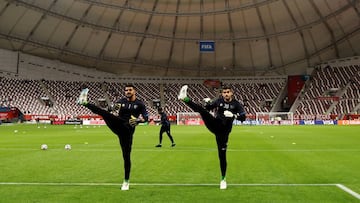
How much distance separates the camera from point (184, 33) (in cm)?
6338

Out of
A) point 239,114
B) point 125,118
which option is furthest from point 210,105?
point 125,118

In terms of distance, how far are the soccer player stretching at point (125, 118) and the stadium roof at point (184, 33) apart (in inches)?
1849

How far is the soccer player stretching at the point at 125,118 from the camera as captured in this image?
28.4 feet

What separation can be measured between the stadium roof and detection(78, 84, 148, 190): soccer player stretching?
4697 centimetres

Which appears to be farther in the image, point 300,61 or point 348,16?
point 300,61

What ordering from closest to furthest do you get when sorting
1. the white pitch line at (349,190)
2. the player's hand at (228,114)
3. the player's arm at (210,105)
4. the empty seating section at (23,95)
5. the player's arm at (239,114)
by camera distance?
the white pitch line at (349,190) < the player's hand at (228,114) < the player's arm at (239,114) < the player's arm at (210,105) < the empty seating section at (23,95)

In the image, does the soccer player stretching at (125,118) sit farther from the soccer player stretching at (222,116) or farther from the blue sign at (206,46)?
the blue sign at (206,46)

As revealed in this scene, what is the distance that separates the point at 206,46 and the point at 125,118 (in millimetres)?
52098

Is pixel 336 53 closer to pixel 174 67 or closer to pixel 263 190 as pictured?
pixel 174 67

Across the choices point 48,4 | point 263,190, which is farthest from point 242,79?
point 263,190

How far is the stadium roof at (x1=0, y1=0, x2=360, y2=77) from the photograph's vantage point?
182ft

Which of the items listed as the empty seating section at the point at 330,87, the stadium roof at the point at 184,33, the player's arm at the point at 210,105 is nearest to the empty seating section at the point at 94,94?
the stadium roof at the point at 184,33

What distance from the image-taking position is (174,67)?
6975 centimetres

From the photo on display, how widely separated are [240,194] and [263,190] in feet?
2.38
